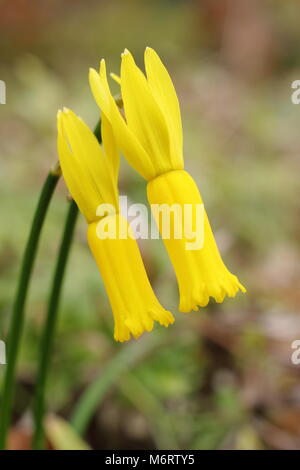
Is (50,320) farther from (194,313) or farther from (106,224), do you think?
(194,313)

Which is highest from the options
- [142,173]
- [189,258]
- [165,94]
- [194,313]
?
[165,94]

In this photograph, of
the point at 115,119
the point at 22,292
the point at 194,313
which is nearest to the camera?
the point at 115,119

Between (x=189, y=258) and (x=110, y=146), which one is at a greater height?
(x=110, y=146)

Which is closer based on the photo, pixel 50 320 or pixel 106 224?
pixel 106 224

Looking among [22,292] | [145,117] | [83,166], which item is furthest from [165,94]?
[22,292]

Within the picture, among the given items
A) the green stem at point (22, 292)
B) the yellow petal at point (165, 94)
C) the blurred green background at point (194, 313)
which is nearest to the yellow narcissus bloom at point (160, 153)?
the yellow petal at point (165, 94)

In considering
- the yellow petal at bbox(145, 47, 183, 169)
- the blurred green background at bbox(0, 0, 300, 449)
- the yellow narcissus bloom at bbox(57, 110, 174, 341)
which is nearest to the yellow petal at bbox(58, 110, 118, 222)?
the yellow narcissus bloom at bbox(57, 110, 174, 341)

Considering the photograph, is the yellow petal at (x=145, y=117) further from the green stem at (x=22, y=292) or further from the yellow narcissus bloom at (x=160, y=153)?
the green stem at (x=22, y=292)
